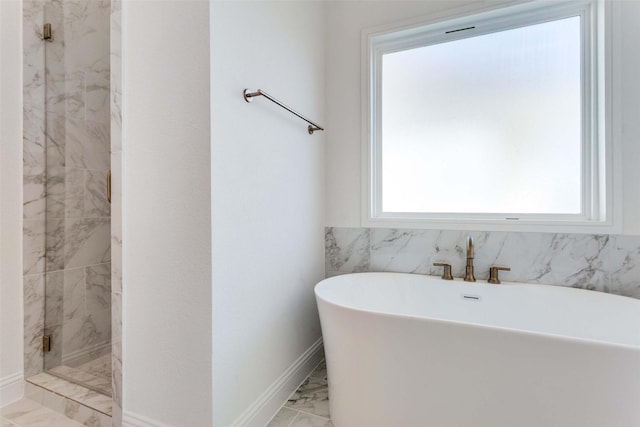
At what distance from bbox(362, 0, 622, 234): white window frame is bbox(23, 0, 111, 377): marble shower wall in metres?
1.75

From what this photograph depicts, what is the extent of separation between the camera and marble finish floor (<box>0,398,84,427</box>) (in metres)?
1.33

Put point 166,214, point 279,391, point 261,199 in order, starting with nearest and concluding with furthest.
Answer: point 166,214, point 261,199, point 279,391

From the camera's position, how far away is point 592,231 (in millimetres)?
1513

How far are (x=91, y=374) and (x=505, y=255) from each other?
240cm

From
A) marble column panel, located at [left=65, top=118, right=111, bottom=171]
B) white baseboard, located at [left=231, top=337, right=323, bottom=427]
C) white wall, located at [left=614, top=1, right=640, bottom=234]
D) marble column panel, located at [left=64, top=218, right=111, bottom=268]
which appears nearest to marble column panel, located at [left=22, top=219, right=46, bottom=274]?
marble column panel, located at [left=64, top=218, right=111, bottom=268]

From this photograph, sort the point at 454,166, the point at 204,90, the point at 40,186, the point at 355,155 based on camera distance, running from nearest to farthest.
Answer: the point at 204,90, the point at 40,186, the point at 454,166, the point at 355,155

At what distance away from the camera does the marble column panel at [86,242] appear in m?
1.77

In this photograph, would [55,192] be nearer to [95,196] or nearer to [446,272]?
[95,196]

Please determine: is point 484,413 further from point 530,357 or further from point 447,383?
point 530,357

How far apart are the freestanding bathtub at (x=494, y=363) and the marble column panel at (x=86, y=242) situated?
1.52 metres

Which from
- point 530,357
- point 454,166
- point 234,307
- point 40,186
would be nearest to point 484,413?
point 530,357

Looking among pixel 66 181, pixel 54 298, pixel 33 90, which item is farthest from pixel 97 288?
pixel 33 90

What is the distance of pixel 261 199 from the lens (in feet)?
4.40

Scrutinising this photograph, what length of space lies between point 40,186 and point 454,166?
7.93 feet
